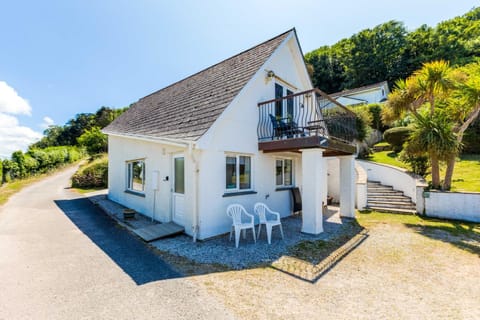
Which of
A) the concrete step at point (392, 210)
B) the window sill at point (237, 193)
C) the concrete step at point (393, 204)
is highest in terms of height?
the window sill at point (237, 193)

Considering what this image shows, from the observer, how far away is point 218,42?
1398 centimetres

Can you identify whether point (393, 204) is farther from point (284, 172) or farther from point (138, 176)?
point (138, 176)

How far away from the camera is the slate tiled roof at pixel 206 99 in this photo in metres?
7.83

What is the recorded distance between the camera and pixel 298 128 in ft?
29.1

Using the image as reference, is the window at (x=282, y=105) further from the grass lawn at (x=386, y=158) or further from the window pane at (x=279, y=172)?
the grass lawn at (x=386, y=158)

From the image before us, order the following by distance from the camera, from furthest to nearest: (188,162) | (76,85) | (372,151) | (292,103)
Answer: (372,151)
(76,85)
(292,103)
(188,162)

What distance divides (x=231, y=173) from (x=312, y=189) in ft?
9.39

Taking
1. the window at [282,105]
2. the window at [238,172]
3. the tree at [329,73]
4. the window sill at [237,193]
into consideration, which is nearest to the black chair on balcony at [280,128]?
the window at [282,105]

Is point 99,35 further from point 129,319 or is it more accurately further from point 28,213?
point 129,319

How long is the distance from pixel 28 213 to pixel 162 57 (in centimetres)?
1136

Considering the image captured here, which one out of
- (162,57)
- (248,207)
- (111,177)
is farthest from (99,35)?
(248,207)

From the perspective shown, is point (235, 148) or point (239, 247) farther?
point (235, 148)

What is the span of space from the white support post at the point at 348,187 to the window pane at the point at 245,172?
15.6 ft

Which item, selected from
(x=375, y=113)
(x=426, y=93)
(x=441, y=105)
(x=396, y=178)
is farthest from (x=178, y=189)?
(x=375, y=113)
